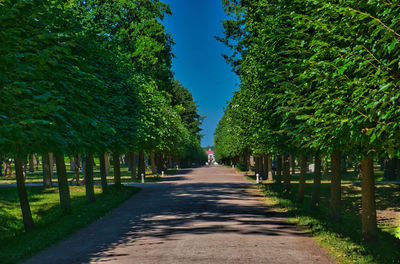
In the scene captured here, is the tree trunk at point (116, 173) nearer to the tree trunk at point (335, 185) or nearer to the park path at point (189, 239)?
the park path at point (189, 239)

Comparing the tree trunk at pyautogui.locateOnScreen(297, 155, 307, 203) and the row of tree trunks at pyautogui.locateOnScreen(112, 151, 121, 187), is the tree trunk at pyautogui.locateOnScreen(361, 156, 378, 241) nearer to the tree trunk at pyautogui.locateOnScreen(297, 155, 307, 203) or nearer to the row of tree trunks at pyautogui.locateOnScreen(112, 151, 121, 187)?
the tree trunk at pyautogui.locateOnScreen(297, 155, 307, 203)

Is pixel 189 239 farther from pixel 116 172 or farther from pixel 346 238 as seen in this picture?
pixel 116 172

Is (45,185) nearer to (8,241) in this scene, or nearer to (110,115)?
(110,115)

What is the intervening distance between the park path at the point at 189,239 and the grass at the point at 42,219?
1.28 feet

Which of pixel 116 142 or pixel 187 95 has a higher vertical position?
pixel 187 95

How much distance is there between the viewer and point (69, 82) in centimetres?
1260

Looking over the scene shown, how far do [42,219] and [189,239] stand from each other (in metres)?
8.37

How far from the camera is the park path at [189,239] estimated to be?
944 cm

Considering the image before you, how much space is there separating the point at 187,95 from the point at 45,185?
235 feet

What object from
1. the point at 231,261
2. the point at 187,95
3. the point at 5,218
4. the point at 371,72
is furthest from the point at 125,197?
the point at 187,95

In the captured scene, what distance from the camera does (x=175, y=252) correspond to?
9.84 m

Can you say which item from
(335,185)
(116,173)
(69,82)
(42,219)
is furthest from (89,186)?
(335,185)

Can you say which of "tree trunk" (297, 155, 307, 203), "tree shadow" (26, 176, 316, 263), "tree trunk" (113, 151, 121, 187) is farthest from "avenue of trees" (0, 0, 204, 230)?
"tree trunk" (297, 155, 307, 203)

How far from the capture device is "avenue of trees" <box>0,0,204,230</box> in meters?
10.2
